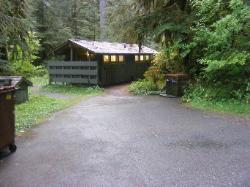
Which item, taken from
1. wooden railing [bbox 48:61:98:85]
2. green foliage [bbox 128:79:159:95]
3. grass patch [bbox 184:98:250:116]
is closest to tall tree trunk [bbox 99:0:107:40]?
wooden railing [bbox 48:61:98:85]

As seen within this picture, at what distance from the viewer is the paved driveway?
229 inches

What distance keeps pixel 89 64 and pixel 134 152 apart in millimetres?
13416

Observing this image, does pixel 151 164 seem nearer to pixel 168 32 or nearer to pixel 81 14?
pixel 168 32

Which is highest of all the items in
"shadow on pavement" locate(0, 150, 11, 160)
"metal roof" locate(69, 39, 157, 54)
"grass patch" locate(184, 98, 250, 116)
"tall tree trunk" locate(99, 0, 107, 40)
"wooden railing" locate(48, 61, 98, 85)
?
"tall tree trunk" locate(99, 0, 107, 40)

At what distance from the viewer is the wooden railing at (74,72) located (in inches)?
797

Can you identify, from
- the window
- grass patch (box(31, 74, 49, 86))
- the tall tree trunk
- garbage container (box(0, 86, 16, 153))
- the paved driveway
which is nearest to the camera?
the paved driveway

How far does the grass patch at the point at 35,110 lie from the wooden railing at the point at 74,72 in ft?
15.3

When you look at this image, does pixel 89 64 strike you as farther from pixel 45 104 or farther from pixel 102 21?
pixel 102 21

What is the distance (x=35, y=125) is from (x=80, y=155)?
363 centimetres

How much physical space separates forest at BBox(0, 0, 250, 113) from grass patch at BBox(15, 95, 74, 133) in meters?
1.85

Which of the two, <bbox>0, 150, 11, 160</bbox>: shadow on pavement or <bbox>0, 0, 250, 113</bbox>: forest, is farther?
<bbox>0, 0, 250, 113</bbox>: forest

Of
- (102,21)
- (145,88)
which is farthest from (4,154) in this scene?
(102,21)

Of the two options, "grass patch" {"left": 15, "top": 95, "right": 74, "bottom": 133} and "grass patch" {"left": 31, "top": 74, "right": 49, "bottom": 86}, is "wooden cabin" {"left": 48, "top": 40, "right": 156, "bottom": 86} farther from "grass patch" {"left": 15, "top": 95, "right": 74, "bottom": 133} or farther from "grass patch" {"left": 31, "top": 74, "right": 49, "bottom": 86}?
"grass patch" {"left": 15, "top": 95, "right": 74, "bottom": 133}

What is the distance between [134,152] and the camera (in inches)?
289
